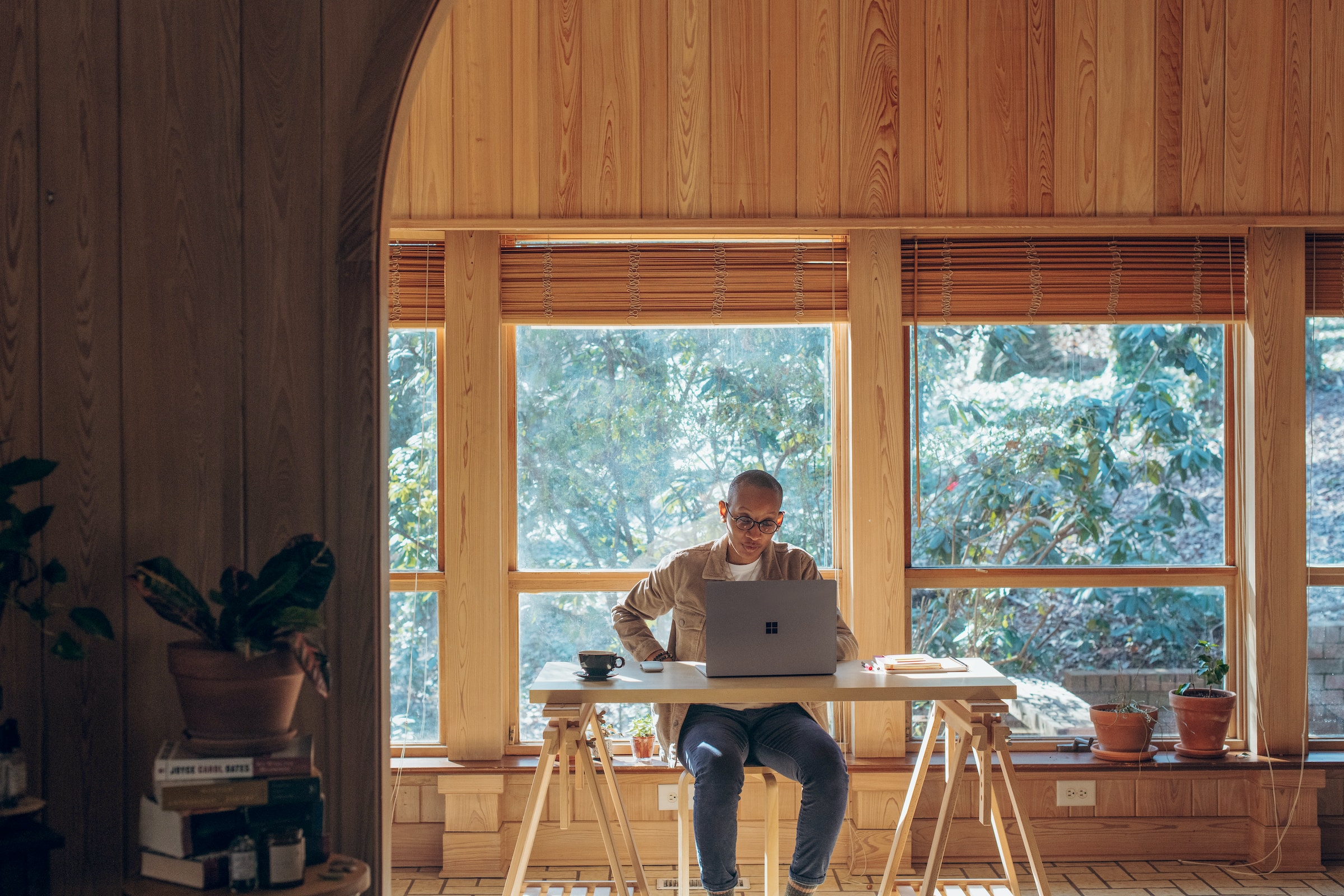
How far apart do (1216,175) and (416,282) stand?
2964 mm

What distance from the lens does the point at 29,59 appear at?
6.84ft

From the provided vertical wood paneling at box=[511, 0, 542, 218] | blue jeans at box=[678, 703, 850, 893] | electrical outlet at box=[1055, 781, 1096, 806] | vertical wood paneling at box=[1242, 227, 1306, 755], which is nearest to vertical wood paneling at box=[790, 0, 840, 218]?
vertical wood paneling at box=[511, 0, 542, 218]

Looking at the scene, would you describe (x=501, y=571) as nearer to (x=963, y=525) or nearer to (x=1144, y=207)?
(x=963, y=525)

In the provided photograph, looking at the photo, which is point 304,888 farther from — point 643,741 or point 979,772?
point 643,741

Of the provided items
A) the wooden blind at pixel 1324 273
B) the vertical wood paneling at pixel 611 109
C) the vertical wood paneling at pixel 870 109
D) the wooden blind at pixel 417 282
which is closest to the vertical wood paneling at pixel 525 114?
the vertical wood paneling at pixel 611 109

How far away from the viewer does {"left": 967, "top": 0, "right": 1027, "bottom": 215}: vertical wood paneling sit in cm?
412

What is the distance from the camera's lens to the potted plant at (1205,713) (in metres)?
4.08

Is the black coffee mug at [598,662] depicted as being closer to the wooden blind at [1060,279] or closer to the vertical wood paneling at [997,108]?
the wooden blind at [1060,279]

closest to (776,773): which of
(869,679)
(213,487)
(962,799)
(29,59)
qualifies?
(869,679)

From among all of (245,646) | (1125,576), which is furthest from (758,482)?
(245,646)

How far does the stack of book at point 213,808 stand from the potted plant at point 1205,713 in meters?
3.37

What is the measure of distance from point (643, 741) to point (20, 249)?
8.98 feet

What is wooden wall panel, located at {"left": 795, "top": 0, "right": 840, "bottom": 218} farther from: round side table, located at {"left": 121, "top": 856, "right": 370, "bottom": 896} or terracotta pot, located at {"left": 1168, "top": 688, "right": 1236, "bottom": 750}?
round side table, located at {"left": 121, "top": 856, "right": 370, "bottom": 896}

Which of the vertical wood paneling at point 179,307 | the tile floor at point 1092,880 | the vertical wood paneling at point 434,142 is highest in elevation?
the vertical wood paneling at point 434,142
